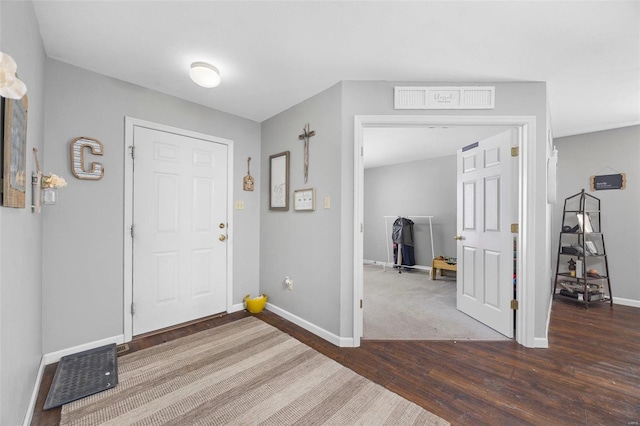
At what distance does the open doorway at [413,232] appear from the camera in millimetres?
2785

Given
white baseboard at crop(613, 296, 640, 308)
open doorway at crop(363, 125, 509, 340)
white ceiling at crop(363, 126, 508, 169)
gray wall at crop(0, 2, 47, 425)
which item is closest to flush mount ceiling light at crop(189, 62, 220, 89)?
gray wall at crop(0, 2, 47, 425)

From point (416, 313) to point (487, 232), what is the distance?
3.85 ft

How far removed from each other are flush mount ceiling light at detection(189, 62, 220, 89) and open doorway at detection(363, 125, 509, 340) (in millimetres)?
2001

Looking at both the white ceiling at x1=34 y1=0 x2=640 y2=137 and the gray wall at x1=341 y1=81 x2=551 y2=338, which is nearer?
the white ceiling at x1=34 y1=0 x2=640 y2=137

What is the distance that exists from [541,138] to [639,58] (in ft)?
2.50

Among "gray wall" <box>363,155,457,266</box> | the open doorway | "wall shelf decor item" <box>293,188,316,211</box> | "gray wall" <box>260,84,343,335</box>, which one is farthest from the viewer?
"gray wall" <box>363,155,457,266</box>

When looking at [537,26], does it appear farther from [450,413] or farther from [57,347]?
[57,347]

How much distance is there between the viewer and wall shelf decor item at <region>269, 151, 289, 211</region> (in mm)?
2943

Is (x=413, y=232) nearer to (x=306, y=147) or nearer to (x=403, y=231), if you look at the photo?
(x=403, y=231)

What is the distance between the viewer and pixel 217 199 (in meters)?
2.96

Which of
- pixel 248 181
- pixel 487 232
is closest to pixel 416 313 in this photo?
pixel 487 232

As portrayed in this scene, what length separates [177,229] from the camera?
2.70m

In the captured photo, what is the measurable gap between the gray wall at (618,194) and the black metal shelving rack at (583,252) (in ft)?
0.28

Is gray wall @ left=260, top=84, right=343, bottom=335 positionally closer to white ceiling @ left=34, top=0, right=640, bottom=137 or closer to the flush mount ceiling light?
white ceiling @ left=34, top=0, right=640, bottom=137
